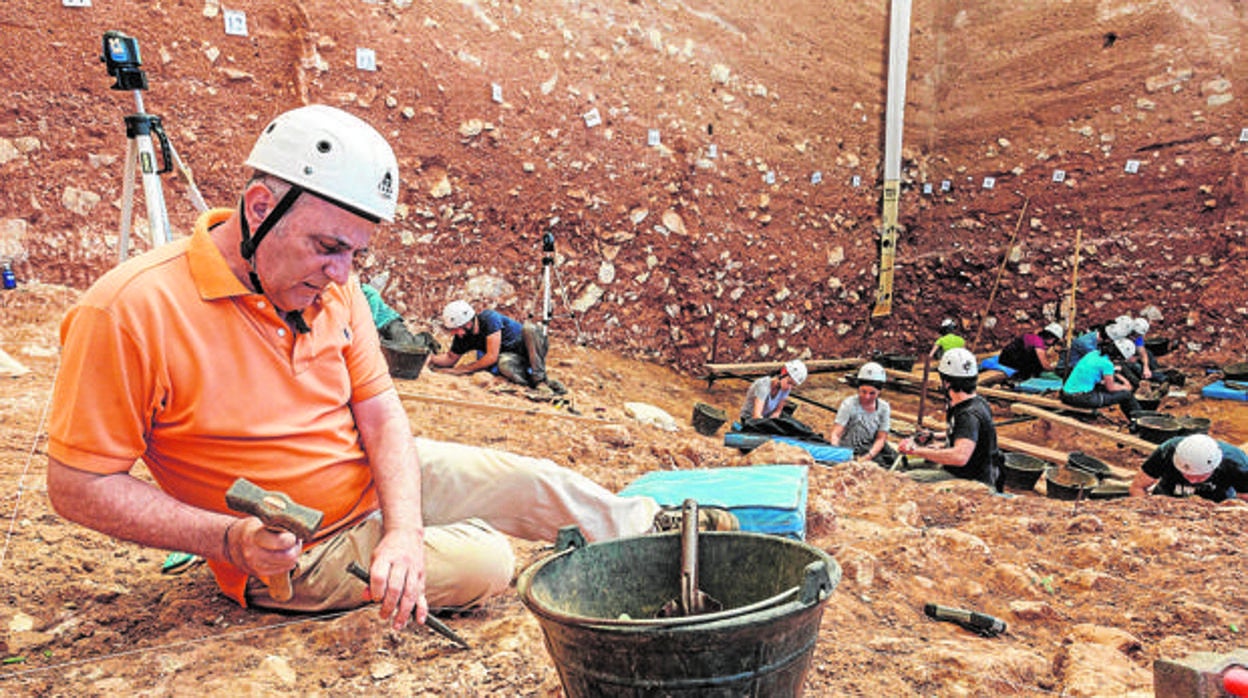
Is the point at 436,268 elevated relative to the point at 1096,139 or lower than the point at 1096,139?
lower

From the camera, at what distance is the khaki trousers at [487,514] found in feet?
7.22

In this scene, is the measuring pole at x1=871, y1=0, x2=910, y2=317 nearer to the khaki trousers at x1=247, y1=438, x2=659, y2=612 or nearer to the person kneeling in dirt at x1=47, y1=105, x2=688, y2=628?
the khaki trousers at x1=247, y1=438, x2=659, y2=612

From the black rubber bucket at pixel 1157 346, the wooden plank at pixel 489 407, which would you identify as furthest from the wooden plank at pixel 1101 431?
the wooden plank at pixel 489 407

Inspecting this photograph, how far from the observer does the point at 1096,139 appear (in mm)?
11023

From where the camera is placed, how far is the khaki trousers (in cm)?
220

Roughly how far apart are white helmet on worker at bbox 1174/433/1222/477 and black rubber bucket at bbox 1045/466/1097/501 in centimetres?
94

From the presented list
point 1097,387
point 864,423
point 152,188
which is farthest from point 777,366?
point 152,188

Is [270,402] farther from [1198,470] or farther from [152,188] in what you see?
[1198,470]

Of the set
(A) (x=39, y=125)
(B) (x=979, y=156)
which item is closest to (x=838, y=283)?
(B) (x=979, y=156)

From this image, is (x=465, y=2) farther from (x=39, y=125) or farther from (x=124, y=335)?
(x=124, y=335)

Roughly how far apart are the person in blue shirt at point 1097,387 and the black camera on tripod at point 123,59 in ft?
27.7

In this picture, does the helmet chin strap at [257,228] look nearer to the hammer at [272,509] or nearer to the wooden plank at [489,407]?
the hammer at [272,509]

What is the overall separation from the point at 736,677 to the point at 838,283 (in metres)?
10.8

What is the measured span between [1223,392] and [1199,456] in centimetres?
572
